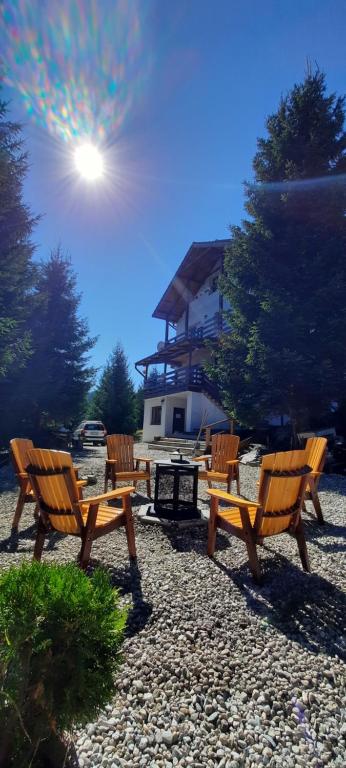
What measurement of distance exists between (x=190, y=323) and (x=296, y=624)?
831 inches

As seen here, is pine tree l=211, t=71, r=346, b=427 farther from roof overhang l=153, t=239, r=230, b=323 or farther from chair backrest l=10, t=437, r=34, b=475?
chair backrest l=10, t=437, r=34, b=475

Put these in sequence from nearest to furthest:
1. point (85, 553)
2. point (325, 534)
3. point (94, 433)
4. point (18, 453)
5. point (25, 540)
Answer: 1. point (85, 553)
2. point (25, 540)
3. point (325, 534)
4. point (18, 453)
5. point (94, 433)

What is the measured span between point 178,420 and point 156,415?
7.80ft

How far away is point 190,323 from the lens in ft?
73.3

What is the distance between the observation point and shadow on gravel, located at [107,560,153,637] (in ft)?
6.32

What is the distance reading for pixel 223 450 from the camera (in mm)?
5531

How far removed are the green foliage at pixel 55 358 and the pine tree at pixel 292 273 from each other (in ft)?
21.2

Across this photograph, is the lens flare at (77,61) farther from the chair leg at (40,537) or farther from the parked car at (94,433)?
the parked car at (94,433)

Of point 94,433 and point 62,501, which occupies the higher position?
point 94,433

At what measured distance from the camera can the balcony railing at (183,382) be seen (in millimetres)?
16562

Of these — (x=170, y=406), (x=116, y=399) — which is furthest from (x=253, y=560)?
(x=116, y=399)

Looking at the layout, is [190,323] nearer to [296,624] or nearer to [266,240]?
[266,240]

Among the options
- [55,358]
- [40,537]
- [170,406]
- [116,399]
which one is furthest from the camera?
[116,399]

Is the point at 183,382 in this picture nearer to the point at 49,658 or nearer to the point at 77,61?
the point at 77,61
